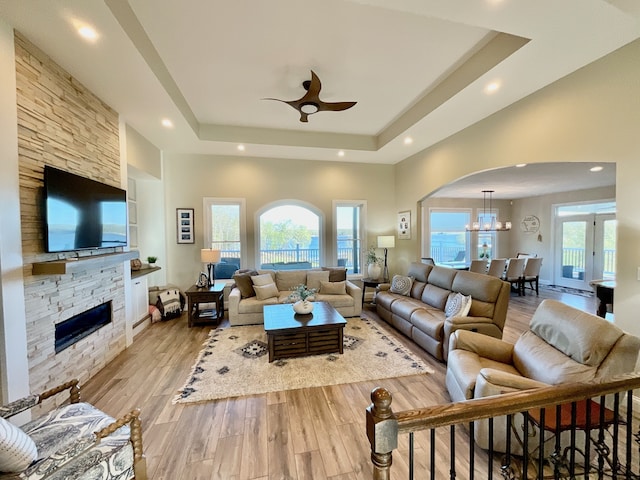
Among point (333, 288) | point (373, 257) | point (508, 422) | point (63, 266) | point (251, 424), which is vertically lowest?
point (251, 424)

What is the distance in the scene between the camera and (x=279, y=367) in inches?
121

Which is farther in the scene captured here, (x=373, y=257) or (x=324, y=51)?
(x=373, y=257)

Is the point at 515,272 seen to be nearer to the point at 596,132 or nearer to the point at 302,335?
the point at 596,132

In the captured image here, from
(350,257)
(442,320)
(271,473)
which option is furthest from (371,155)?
(271,473)

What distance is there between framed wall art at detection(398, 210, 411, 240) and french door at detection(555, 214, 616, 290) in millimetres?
5265

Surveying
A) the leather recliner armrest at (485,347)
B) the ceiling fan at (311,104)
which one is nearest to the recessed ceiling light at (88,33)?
the ceiling fan at (311,104)

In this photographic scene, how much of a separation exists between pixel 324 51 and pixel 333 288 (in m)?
3.56

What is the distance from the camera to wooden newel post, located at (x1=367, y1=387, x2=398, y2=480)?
963 mm

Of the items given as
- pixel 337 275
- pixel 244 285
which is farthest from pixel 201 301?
pixel 337 275

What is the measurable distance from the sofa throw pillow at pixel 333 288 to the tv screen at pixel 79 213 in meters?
3.15

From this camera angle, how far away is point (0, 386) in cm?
195

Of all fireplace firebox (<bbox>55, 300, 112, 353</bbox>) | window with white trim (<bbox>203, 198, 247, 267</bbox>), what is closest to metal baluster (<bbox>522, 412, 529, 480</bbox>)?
Result: fireplace firebox (<bbox>55, 300, 112, 353</bbox>)

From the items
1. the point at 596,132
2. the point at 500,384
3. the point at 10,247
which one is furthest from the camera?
the point at 596,132

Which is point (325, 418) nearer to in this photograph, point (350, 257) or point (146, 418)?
point (146, 418)
